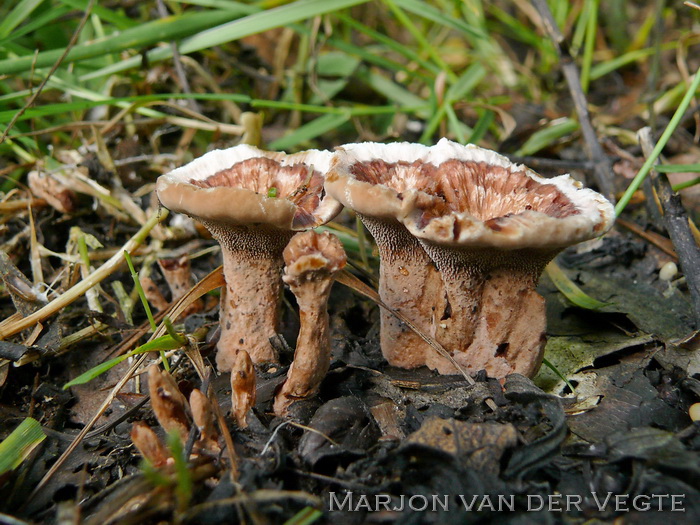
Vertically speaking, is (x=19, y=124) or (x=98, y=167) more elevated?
(x=19, y=124)

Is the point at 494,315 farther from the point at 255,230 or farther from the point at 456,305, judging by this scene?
the point at 255,230

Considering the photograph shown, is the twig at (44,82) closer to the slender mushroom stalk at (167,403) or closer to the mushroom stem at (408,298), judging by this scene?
the slender mushroom stalk at (167,403)

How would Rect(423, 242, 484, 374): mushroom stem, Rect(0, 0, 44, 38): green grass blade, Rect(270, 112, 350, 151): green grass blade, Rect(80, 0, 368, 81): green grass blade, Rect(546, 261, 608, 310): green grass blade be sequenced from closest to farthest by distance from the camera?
1. Rect(423, 242, 484, 374): mushroom stem
2. Rect(546, 261, 608, 310): green grass blade
3. Rect(0, 0, 44, 38): green grass blade
4. Rect(80, 0, 368, 81): green grass blade
5. Rect(270, 112, 350, 151): green grass blade

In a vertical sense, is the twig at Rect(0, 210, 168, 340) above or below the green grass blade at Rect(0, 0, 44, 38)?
below

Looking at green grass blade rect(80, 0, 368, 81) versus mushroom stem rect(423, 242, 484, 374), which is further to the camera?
green grass blade rect(80, 0, 368, 81)

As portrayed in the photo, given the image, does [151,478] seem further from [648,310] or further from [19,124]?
[19,124]

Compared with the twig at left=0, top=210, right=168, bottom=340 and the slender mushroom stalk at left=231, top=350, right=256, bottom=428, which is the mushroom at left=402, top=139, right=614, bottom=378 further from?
the twig at left=0, top=210, right=168, bottom=340

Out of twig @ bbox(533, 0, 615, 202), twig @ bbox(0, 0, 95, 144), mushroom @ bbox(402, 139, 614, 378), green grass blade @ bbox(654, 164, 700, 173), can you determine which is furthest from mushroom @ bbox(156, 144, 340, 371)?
twig @ bbox(533, 0, 615, 202)

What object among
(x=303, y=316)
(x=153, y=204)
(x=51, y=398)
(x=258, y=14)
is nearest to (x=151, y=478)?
(x=303, y=316)
